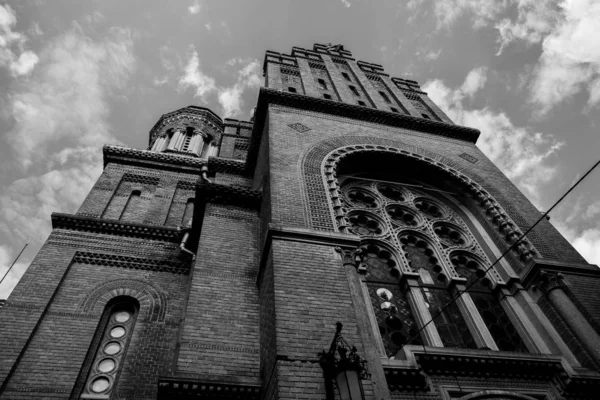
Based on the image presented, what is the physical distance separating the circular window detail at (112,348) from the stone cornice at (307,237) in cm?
288

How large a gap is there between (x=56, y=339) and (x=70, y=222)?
3.13 m

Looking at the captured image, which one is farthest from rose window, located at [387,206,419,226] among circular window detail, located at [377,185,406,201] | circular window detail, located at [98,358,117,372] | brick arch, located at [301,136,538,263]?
circular window detail, located at [98,358,117,372]

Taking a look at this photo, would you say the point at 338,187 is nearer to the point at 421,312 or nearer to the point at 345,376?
the point at 421,312

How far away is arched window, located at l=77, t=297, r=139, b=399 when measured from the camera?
685 cm

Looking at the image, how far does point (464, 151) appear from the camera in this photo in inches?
460

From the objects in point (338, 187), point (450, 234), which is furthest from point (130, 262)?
point (450, 234)

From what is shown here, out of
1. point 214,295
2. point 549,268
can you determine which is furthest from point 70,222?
point 549,268

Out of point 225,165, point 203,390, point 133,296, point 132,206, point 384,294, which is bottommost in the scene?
point 203,390

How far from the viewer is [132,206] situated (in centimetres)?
1160

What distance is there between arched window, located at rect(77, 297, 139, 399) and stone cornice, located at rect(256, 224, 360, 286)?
9.36ft

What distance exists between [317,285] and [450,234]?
14.4 feet

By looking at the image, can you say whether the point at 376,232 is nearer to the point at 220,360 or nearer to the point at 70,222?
the point at 220,360

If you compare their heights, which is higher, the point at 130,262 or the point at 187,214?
the point at 187,214

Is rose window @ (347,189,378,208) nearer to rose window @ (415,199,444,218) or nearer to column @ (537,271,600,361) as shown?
rose window @ (415,199,444,218)
